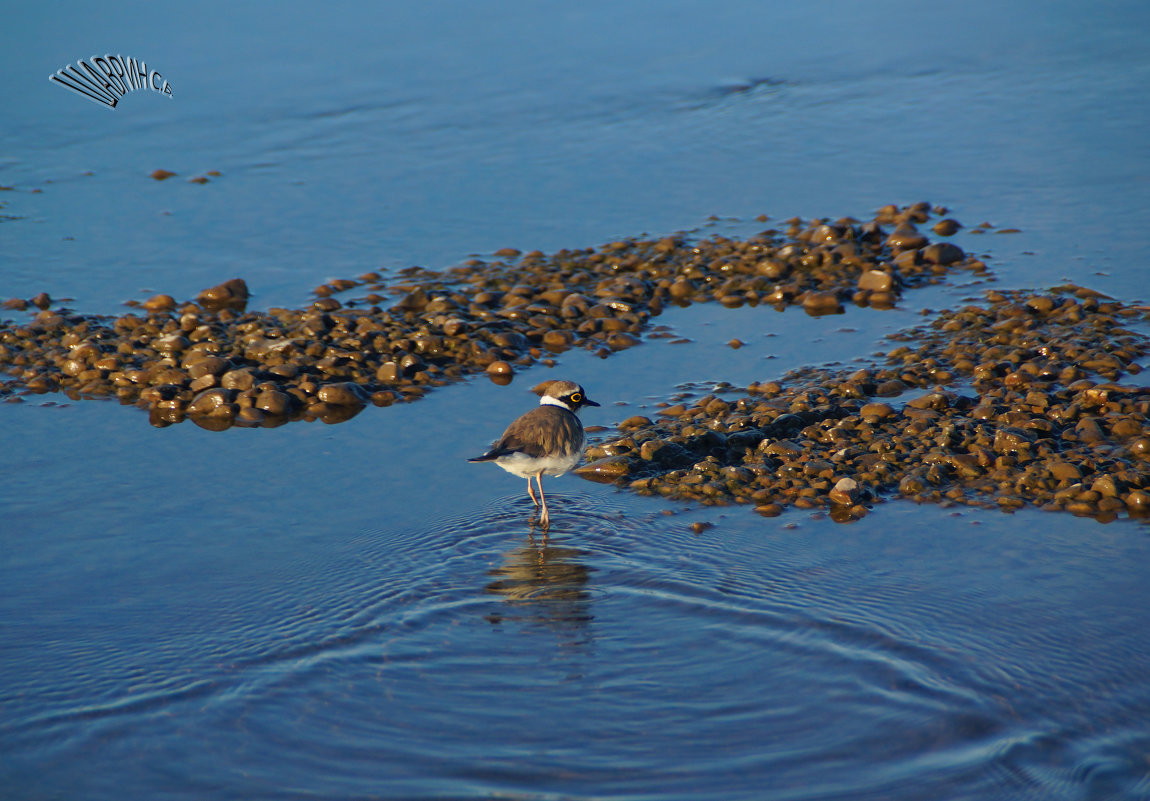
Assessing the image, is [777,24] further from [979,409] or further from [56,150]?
[979,409]

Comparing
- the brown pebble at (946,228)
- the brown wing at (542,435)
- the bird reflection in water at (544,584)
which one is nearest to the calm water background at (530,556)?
the bird reflection in water at (544,584)

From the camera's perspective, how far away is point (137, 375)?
31.2 ft

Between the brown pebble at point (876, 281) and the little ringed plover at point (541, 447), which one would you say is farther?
the brown pebble at point (876, 281)

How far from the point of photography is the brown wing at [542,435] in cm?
723

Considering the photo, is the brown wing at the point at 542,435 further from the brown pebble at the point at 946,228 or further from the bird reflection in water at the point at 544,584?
the brown pebble at the point at 946,228

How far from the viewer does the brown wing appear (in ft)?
23.7

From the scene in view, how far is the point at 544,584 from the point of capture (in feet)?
21.7

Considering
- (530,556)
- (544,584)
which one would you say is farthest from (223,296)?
(544,584)

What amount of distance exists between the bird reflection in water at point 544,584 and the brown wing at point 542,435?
61 cm

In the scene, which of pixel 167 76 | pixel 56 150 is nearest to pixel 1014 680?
pixel 56 150

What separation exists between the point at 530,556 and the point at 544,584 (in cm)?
37

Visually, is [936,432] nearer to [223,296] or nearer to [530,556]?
[530,556]

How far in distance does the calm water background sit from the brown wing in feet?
1.74

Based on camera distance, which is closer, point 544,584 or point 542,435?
point 544,584
